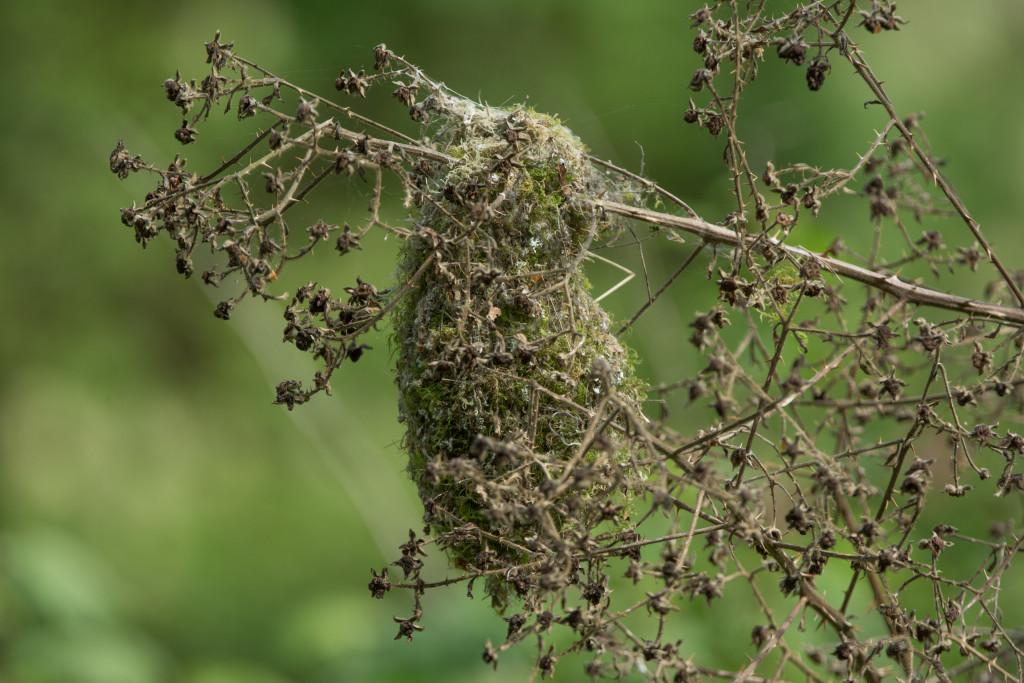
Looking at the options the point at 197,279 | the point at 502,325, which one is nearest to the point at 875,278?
the point at 502,325

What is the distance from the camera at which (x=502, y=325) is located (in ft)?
5.92

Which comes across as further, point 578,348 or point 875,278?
point 875,278

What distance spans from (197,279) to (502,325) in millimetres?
6322

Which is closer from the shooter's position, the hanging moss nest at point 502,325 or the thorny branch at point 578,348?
the thorny branch at point 578,348

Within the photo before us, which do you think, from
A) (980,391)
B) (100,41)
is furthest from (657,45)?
(980,391)

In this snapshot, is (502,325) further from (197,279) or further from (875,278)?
(197,279)

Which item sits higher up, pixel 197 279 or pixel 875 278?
pixel 197 279

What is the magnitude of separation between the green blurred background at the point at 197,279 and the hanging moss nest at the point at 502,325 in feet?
12.2

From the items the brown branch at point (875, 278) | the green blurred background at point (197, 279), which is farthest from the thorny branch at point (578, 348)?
the green blurred background at point (197, 279)

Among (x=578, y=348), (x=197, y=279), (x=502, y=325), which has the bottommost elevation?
(x=578, y=348)

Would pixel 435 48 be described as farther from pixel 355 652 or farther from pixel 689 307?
pixel 355 652

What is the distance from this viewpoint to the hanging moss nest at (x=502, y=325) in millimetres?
1696

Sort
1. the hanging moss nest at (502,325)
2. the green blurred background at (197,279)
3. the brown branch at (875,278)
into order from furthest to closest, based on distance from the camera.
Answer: the green blurred background at (197,279) < the brown branch at (875,278) < the hanging moss nest at (502,325)

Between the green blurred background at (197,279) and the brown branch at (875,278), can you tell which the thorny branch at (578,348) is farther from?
the green blurred background at (197,279)
